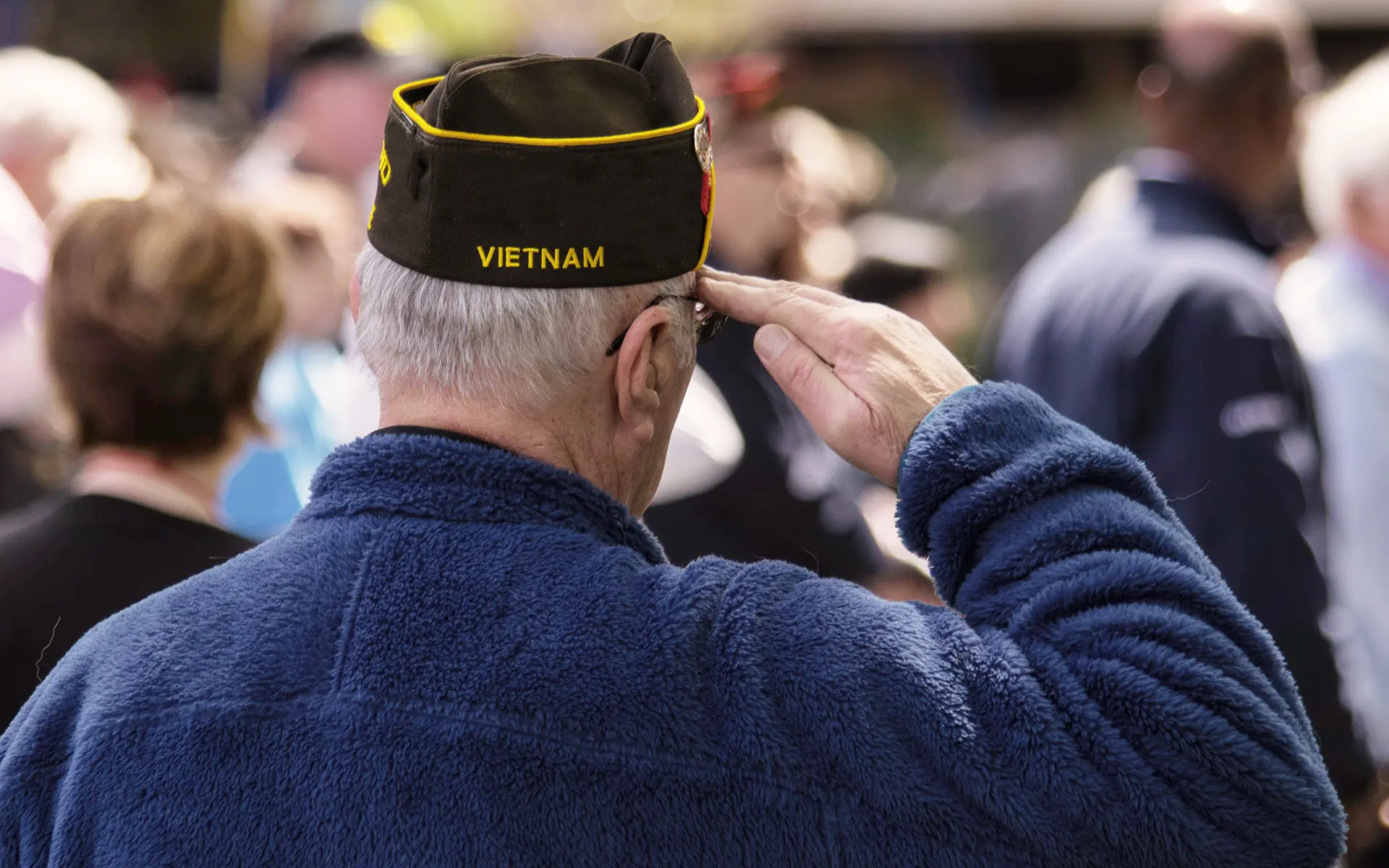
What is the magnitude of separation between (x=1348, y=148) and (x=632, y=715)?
3.07m

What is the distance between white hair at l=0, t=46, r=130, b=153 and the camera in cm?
383

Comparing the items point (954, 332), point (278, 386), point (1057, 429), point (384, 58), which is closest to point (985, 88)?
point (954, 332)

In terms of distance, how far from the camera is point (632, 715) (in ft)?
3.82

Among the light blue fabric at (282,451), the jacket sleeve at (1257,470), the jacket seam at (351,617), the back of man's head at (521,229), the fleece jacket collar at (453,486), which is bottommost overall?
the light blue fabric at (282,451)

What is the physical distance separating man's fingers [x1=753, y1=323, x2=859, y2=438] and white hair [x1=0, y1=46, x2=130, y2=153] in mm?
3080

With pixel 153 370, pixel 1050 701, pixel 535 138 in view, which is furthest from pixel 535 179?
pixel 153 370

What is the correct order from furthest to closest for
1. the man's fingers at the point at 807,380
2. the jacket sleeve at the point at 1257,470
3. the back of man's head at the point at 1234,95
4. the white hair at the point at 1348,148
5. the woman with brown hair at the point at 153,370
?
the white hair at the point at 1348,148 → the back of man's head at the point at 1234,95 → the jacket sleeve at the point at 1257,470 → the woman with brown hair at the point at 153,370 → the man's fingers at the point at 807,380

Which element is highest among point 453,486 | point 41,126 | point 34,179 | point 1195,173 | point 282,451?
point 453,486

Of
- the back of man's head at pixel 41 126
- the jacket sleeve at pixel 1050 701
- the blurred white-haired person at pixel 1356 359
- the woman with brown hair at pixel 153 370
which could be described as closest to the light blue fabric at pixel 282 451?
the woman with brown hair at pixel 153 370

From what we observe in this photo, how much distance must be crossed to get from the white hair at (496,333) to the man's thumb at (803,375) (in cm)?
17

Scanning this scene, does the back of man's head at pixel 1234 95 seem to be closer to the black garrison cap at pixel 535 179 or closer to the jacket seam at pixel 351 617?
the black garrison cap at pixel 535 179

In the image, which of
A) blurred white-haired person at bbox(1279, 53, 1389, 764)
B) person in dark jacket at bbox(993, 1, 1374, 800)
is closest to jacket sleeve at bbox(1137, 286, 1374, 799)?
person in dark jacket at bbox(993, 1, 1374, 800)

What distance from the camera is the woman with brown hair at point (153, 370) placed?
A: 7.05 ft

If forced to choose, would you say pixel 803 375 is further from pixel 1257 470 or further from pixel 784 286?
pixel 1257 470
